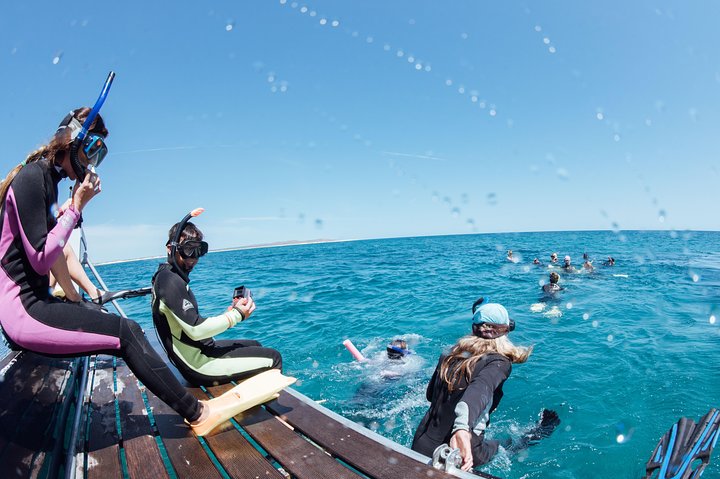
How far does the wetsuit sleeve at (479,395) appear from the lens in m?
2.49

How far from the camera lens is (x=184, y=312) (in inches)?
127

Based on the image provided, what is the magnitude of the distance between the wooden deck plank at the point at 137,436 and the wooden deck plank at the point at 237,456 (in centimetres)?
37

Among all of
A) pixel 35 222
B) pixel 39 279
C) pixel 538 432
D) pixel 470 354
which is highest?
pixel 35 222

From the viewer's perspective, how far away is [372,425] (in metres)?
5.35

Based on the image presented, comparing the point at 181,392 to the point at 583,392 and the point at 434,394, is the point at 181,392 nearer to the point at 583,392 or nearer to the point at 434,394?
the point at 434,394

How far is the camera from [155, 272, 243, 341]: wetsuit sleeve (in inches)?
126

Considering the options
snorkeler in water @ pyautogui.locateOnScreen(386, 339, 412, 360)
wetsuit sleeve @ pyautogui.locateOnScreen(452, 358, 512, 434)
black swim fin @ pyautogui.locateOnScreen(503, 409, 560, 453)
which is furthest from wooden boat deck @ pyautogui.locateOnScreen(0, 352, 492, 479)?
snorkeler in water @ pyautogui.locateOnScreen(386, 339, 412, 360)

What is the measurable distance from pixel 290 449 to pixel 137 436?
129 cm

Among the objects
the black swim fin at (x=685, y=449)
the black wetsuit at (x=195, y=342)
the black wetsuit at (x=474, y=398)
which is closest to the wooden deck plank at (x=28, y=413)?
the black wetsuit at (x=195, y=342)

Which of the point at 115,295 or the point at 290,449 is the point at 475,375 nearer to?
the point at 290,449

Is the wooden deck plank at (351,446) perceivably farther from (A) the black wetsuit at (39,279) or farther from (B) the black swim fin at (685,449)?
(A) the black wetsuit at (39,279)

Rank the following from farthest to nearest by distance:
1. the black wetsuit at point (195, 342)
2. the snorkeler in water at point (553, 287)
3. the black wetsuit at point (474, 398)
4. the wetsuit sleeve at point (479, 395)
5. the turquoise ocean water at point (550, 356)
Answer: the snorkeler in water at point (553, 287)
the turquoise ocean water at point (550, 356)
the black wetsuit at point (195, 342)
the black wetsuit at point (474, 398)
the wetsuit sleeve at point (479, 395)

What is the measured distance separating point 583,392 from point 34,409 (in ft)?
24.3

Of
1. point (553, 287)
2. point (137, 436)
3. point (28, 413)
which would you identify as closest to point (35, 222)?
point (28, 413)
